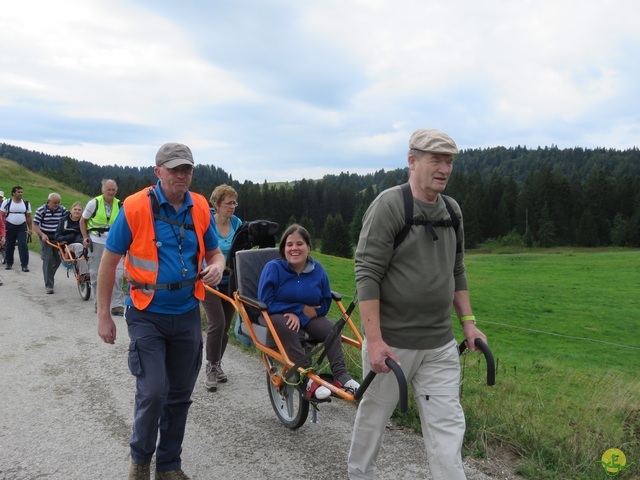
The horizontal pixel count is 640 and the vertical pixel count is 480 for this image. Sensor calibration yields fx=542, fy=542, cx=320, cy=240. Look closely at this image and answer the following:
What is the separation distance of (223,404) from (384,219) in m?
3.11

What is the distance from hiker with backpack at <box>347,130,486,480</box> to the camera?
2957 millimetres

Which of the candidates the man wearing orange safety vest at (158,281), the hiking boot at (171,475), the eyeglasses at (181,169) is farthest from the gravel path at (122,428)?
the eyeglasses at (181,169)

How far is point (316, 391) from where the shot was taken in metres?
4.06

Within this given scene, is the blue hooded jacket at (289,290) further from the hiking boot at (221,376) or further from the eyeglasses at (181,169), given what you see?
the eyeglasses at (181,169)

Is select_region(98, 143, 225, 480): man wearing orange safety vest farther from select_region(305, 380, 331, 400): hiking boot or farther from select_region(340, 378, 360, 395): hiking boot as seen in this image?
select_region(340, 378, 360, 395): hiking boot

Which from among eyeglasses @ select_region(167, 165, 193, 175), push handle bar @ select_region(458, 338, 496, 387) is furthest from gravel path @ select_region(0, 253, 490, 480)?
eyeglasses @ select_region(167, 165, 193, 175)

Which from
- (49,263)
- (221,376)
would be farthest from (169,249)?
(49,263)

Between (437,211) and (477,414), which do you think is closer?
(437,211)

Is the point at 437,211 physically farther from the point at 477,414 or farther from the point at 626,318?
the point at 626,318

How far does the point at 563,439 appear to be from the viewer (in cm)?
404

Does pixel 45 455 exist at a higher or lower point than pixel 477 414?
lower

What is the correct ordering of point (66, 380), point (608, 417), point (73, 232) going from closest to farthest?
point (608, 417)
point (66, 380)
point (73, 232)

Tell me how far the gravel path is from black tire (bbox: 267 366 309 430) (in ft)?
0.29

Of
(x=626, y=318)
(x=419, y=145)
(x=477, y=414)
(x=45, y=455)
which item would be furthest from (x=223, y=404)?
(x=626, y=318)
